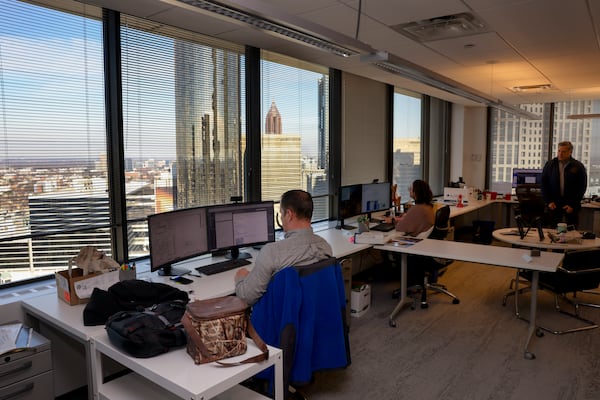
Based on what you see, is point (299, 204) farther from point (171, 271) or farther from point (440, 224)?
point (440, 224)

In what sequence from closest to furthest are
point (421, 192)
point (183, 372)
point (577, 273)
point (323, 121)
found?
point (183, 372) < point (577, 273) < point (421, 192) < point (323, 121)

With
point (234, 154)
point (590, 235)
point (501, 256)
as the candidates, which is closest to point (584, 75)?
point (590, 235)

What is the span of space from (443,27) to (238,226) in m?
2.33

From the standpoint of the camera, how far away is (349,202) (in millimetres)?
4695

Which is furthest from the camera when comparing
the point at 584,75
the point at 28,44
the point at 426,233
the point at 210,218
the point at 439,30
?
the point at 584,75

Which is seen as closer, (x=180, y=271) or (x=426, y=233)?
(x=180, y=271)

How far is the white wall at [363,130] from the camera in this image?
5535mm

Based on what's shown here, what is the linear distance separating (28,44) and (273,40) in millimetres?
1898

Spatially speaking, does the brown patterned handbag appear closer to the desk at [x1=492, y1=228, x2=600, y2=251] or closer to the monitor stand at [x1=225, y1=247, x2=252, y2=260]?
the monitor stand at [x1=225, y1=247, x2=252, y2=260]

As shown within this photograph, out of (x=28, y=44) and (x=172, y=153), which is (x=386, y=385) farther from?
(x=28, y=44)

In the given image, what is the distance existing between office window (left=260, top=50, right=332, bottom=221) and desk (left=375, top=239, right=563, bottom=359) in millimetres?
1378

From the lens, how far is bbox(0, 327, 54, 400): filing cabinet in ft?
6.94

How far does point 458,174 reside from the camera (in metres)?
8.84

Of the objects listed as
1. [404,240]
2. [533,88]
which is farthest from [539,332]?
[533,88]
